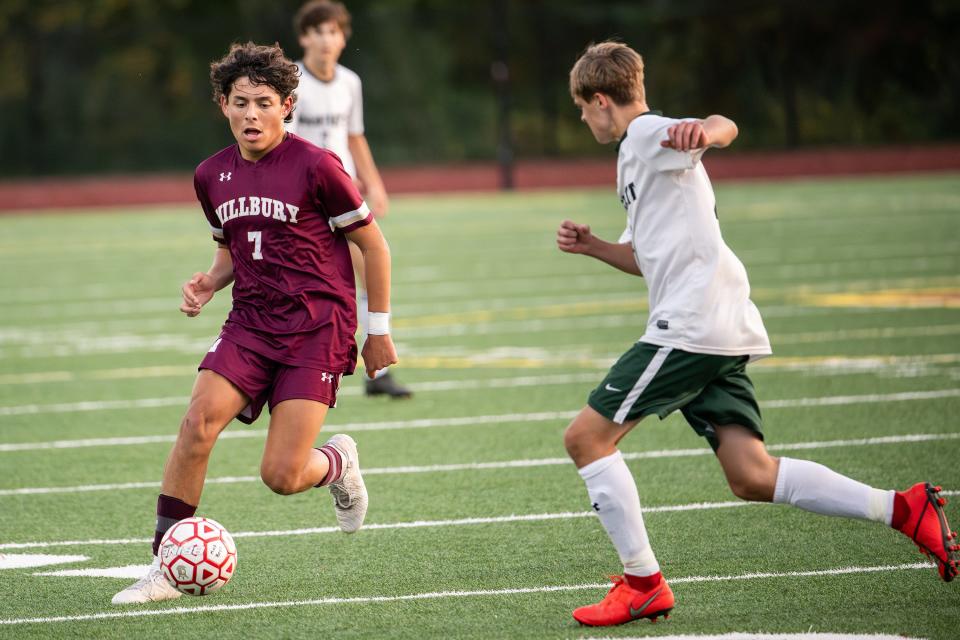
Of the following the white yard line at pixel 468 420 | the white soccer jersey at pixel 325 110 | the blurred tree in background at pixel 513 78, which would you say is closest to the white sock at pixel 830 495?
the white yard line at pixel 468 420

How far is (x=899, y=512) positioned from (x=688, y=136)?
141 centimetres

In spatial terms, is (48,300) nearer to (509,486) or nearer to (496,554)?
(509,486)

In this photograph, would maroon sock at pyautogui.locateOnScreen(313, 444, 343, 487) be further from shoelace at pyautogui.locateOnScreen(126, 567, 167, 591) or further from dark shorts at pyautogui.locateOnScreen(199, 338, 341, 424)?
shoelace at pyautogui.locateOnScreen(126, 567, 167, 591)

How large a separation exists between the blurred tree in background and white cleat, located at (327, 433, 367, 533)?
28619mm

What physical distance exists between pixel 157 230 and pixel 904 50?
18651 millimetres

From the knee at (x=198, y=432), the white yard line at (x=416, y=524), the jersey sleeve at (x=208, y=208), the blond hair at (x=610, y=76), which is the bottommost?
the white yard line at (x=416, y=524)

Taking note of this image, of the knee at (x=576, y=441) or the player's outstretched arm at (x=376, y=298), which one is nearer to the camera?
the knee at (x=576, y=441)

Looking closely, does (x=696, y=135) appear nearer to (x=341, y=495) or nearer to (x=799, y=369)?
(x=341, y=495)

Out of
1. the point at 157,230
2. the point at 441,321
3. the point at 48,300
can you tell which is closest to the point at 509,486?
the point at 441,321

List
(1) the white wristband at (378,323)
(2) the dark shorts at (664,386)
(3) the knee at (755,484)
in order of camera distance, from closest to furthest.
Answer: (2) the dark shorts at (664,386), (3) the knee at (755,484), (1) the white wristband at (378,323)

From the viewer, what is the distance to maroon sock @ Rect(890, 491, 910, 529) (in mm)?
4885

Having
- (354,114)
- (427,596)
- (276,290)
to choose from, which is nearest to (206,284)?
(276,290)

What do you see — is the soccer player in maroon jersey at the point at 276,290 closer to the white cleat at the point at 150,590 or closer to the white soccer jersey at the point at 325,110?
the white cleat at the point at 150,590

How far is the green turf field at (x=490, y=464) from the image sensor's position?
5.05m
